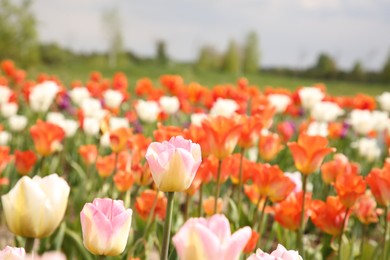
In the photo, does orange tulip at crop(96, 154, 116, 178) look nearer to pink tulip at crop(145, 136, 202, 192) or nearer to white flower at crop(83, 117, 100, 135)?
white flower at crop(83, 117, 100, 135)

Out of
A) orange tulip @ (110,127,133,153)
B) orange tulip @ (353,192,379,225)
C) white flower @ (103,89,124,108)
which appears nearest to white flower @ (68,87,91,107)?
white flower @ (103,89,124,108)

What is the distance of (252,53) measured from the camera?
66938 mm

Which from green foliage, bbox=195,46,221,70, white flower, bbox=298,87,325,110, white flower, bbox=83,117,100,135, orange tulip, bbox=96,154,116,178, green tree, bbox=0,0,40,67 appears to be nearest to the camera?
orange tulip, bbox=96,154,116,178

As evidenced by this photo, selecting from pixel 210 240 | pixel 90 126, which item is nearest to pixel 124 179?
pixel 210 240

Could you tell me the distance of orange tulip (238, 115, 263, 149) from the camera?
2666 mm

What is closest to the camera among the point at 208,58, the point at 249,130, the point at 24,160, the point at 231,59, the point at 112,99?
the point at 249,130

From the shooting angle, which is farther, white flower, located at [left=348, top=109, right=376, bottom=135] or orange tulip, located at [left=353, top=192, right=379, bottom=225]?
white flower, located at [left=348, top=109, right=376, bottom=135]

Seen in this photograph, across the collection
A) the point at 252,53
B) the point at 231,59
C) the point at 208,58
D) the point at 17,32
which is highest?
the point at 17,32

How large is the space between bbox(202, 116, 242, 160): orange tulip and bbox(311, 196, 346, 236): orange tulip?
480mm

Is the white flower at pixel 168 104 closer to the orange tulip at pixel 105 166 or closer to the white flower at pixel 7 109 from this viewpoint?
the white flower at pixel 7 109

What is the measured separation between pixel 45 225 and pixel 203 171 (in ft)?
4.01

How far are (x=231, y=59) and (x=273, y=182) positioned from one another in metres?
58.5

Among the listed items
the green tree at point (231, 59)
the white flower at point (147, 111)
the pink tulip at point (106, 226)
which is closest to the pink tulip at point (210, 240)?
the pink tulip at point (106, 226)

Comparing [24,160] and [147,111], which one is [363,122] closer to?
[147,111]
